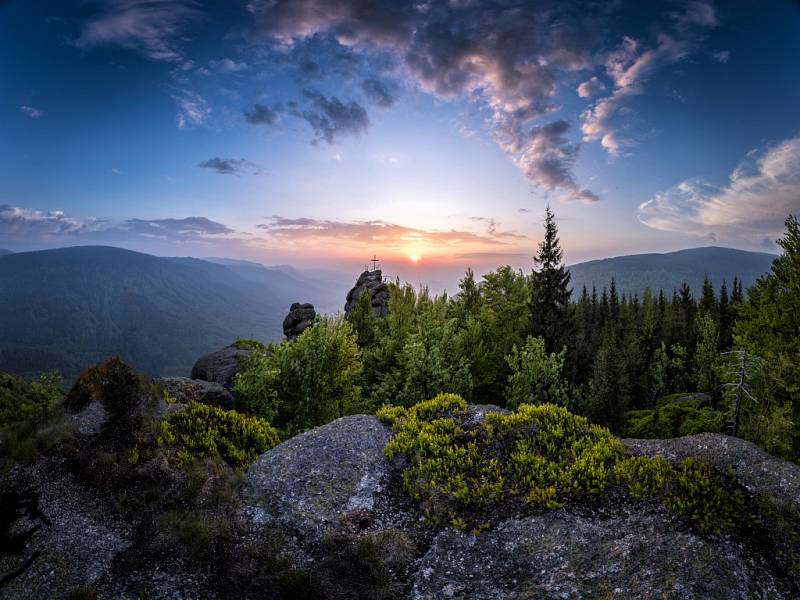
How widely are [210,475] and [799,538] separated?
55.0 feet

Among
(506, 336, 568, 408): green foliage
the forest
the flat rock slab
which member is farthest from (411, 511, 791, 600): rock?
(506, 336, 568, 408): green foliage

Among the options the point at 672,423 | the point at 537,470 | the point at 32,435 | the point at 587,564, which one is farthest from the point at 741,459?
the point at 32,435

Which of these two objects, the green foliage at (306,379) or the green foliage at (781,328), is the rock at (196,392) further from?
the green foliage at (781,328)

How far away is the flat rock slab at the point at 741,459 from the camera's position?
1108cm

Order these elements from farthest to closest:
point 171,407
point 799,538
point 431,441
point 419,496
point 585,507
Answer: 1. point 171,407
2. point 431,441
3. point 419,496
4. point 585,507
5. point 799,538

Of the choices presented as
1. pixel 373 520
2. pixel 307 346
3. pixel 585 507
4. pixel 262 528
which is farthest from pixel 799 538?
pixel 307 346

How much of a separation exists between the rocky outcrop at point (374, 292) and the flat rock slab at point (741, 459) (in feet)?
145

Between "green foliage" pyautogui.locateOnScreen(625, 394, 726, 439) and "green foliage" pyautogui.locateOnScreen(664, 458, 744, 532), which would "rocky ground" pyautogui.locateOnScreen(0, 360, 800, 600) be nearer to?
"green foliage" pyautogui.locateOnScreen(664, 458, 744, 532)

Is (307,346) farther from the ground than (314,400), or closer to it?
farther from the ground

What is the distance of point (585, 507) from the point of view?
1152 centimetres

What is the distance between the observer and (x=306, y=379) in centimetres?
2425

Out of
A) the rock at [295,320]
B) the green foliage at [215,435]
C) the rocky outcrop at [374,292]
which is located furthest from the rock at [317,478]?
the rocky outcrop at [374,292]

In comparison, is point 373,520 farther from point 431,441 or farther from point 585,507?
point 585,507

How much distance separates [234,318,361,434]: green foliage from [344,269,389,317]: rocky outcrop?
30503 mm
